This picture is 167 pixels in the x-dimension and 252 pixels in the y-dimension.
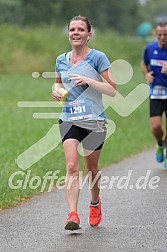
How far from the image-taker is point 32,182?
11055 millimetres

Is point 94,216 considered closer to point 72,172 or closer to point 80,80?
point 72,172

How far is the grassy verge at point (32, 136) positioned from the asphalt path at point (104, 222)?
1.92 ft

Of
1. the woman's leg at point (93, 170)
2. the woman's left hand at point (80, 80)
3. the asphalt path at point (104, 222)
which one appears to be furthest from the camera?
the woman's leg at point (93, 170)

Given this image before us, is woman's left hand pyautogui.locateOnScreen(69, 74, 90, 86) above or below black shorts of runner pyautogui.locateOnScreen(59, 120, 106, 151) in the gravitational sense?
above

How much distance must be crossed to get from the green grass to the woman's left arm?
7.25 ft

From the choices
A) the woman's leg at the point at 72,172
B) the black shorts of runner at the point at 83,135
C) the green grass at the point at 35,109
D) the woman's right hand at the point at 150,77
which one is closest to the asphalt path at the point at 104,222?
the woman's leg at the point at 72,172

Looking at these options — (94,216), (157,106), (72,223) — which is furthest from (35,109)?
(72,223)

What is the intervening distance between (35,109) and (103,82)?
669 inches

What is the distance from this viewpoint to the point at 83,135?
7836 mm

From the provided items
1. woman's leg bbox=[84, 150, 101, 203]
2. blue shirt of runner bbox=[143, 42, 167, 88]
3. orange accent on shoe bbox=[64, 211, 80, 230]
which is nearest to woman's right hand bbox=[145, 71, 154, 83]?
blue shirt of runner bbox=[143, 42, 167, 88]

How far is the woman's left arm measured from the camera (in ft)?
24.9

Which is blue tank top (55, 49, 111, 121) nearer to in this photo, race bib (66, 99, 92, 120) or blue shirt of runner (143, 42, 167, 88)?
race bib (66, 99, 92, 120)

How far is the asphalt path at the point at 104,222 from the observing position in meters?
7.09

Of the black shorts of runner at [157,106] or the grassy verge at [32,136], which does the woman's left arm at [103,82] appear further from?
the black shorts of runner at [157,106]
